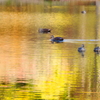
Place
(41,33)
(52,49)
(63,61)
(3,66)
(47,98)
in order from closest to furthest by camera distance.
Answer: (47,98) < (3,66) < (63,61) < (52,49) < (41,33)

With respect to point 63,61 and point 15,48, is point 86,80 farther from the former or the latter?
point 15,48

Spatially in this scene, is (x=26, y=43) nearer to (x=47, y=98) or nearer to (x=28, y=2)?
(x=47, y=98)

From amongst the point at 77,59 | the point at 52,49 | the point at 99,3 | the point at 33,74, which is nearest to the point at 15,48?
the point at 52,49

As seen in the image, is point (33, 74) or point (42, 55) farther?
point (42, 55)

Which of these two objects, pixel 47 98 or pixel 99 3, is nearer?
pixel 47 98

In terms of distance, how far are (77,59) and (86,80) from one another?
12.8 feet

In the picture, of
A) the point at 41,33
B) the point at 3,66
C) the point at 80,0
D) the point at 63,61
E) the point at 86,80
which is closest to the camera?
the point at 86,80

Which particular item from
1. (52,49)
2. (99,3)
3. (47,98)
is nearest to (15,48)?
(52,49)

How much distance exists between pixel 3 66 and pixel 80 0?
59.4 meters

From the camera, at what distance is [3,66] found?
48.3 feet

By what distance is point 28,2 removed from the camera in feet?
224

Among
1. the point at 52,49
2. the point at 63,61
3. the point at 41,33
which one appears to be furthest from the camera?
the point at 41,33

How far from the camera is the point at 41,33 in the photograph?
1033 inches

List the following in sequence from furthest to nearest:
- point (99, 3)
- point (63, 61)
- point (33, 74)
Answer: point (99, 3)
point (63, 61)
point (33, 74)
